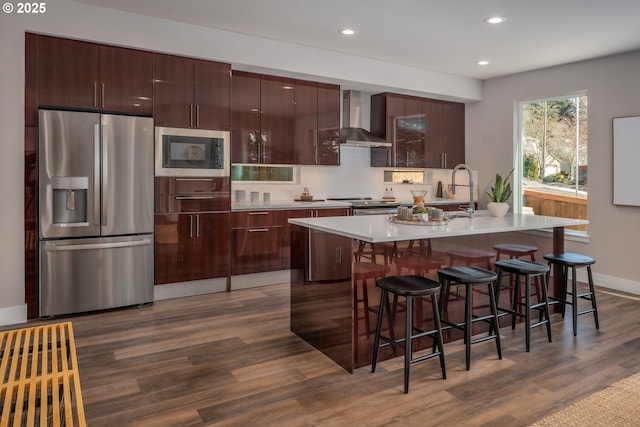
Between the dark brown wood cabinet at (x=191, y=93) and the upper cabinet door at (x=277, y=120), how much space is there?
58 cm

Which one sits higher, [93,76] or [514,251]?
[93,76]

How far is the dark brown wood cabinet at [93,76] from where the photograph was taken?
3752 mm

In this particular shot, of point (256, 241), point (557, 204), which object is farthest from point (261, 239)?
point (557, 204)

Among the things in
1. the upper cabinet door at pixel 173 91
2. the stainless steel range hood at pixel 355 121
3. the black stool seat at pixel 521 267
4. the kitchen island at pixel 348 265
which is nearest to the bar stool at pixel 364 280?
the kitchen island at pixel 348 265

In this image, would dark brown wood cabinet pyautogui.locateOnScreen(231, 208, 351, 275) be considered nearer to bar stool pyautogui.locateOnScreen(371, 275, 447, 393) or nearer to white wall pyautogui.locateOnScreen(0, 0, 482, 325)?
white wall pyautogui.locateOnScreen(0, 0, 482, 325)

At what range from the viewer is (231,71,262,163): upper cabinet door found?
496cm

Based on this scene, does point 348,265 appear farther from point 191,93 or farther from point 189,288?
point 191,93

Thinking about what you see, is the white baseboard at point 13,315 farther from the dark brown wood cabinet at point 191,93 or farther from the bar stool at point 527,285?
the bar stool at point 527,285

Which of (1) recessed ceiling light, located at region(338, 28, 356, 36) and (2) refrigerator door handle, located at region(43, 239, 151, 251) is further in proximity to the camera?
(1) recessed ceiling light, located at region(338, 28, 356, 36)

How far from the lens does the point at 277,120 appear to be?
5.25 meters

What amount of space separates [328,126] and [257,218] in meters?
1.61

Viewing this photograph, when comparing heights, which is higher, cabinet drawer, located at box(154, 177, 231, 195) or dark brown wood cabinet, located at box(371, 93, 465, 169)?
dark brown wood cabinet, located at box(371, 93, 465, 169)

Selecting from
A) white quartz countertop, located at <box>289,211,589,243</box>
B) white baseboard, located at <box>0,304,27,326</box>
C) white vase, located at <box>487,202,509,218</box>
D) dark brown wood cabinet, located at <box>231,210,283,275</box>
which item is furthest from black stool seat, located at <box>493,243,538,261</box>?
white baseboard, located at <box>0,304,27,326</box>
